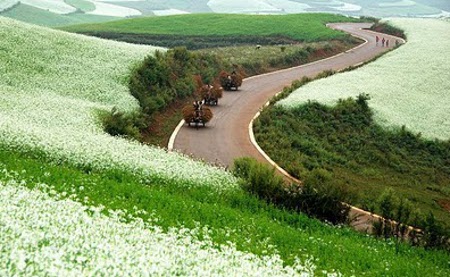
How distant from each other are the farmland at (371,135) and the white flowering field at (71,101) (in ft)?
25.0

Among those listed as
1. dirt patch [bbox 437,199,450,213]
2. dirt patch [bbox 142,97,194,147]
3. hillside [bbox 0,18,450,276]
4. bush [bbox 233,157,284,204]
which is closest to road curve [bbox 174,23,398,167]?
dirt patch [bbox 142,97,194,147]

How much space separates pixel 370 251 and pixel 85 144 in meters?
12.5

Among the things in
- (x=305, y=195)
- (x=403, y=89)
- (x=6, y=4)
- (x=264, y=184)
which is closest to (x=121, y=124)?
(x=264, y=184)

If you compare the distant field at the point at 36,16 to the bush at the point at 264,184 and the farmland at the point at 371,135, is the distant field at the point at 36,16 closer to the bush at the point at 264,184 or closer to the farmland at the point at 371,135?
the farmland at the point at 371,135

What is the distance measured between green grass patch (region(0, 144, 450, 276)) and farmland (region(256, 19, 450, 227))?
4543 millimetres

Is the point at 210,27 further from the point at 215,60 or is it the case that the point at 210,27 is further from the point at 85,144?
the point at 85,144

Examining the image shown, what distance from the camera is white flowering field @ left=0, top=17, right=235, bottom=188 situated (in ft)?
74.7

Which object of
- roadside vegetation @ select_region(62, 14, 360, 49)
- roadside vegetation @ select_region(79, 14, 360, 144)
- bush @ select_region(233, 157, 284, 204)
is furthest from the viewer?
roadside vegetation @ select_region(62, 14, 360, 49)

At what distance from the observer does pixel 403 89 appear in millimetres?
57281

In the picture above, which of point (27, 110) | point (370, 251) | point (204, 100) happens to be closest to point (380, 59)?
point (204, 100)

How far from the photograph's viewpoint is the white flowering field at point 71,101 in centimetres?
2278

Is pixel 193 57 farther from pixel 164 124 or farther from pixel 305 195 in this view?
pixel 305 195

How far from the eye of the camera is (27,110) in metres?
30.6

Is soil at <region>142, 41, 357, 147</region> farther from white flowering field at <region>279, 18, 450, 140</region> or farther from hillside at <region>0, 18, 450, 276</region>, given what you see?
white flowering field at <region>279, 18, 450, 140</region>
